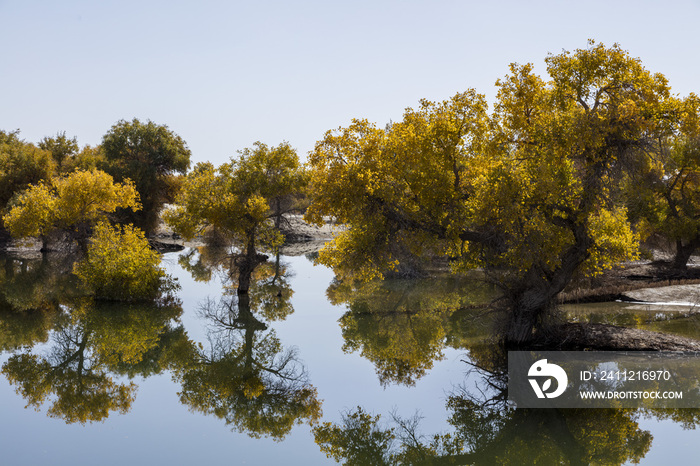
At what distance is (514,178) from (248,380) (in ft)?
28.9

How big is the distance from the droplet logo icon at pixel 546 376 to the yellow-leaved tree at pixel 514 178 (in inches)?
68.3

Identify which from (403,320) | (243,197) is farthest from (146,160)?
(403,320)

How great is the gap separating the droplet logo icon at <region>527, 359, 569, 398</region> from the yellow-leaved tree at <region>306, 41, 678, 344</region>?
1.73 m

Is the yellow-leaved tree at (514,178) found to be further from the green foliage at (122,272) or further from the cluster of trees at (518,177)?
the green foliage at (122,272)

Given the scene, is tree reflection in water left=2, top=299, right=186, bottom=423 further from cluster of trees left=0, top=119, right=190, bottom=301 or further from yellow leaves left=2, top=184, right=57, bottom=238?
yellow leaves left=2, top=184, right=57, bottom=238

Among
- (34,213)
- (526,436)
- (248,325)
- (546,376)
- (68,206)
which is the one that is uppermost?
(68,206)

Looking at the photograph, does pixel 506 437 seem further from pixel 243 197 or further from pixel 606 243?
pixel 243 197

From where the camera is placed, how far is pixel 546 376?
15.2m

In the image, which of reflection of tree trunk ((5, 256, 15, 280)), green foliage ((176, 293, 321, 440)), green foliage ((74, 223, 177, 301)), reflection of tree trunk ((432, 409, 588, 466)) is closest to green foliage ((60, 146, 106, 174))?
reflection of tree trunk ((5, 256, 15, 280))

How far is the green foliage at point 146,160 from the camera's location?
171 feet

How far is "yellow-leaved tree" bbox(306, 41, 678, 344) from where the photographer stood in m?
15.4

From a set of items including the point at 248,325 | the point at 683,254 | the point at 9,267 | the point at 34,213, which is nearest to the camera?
the point at 248,325

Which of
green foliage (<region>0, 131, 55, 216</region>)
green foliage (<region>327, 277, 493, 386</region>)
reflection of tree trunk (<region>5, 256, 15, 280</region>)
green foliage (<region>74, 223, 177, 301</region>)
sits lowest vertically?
reflection of tree trunk (<region>5, 256, 15, 280</region>)

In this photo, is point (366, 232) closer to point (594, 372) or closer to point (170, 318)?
point (594, 372)
